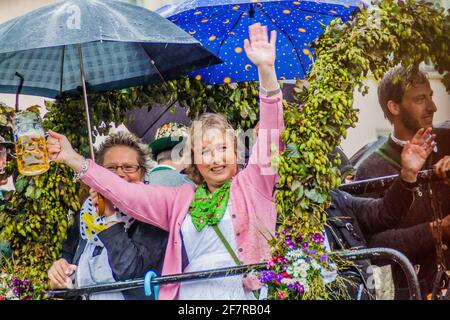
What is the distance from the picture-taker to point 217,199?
5.70 meters

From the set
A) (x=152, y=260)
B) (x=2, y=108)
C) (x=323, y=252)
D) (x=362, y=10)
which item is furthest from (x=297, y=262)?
(x=2, y=108)

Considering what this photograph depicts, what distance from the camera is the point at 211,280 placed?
5637 millimetres

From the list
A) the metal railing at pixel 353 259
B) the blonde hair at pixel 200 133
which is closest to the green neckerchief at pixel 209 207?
the blonde hair at pixel 200 133

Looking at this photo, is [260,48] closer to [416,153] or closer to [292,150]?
[292,150]

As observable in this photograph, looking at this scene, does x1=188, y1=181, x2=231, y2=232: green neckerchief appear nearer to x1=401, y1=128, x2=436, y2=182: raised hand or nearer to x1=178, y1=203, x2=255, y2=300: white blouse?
x1=178, y1=203, x2=255, y2=300: white blouse

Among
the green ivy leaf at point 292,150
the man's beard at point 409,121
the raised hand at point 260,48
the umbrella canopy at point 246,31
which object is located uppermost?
the umbrella canopy at point 246,31

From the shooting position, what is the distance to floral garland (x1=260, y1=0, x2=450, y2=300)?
5398mm

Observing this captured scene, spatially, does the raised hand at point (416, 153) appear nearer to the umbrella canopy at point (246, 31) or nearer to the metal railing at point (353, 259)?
the metal railing at point (353, 259)

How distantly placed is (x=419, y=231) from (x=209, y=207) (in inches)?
47.4

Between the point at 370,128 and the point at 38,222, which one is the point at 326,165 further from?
the point at 38,222

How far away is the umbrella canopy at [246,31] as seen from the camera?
665cm

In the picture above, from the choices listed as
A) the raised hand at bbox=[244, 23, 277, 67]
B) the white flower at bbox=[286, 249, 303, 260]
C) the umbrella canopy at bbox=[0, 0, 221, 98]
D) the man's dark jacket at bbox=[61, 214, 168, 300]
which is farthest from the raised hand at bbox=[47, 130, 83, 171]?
the white flower at bbox=[286, 249, 303, 260]

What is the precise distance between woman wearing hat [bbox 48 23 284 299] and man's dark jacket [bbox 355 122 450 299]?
76 centimetres

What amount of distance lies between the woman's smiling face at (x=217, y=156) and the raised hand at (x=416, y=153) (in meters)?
0.98
